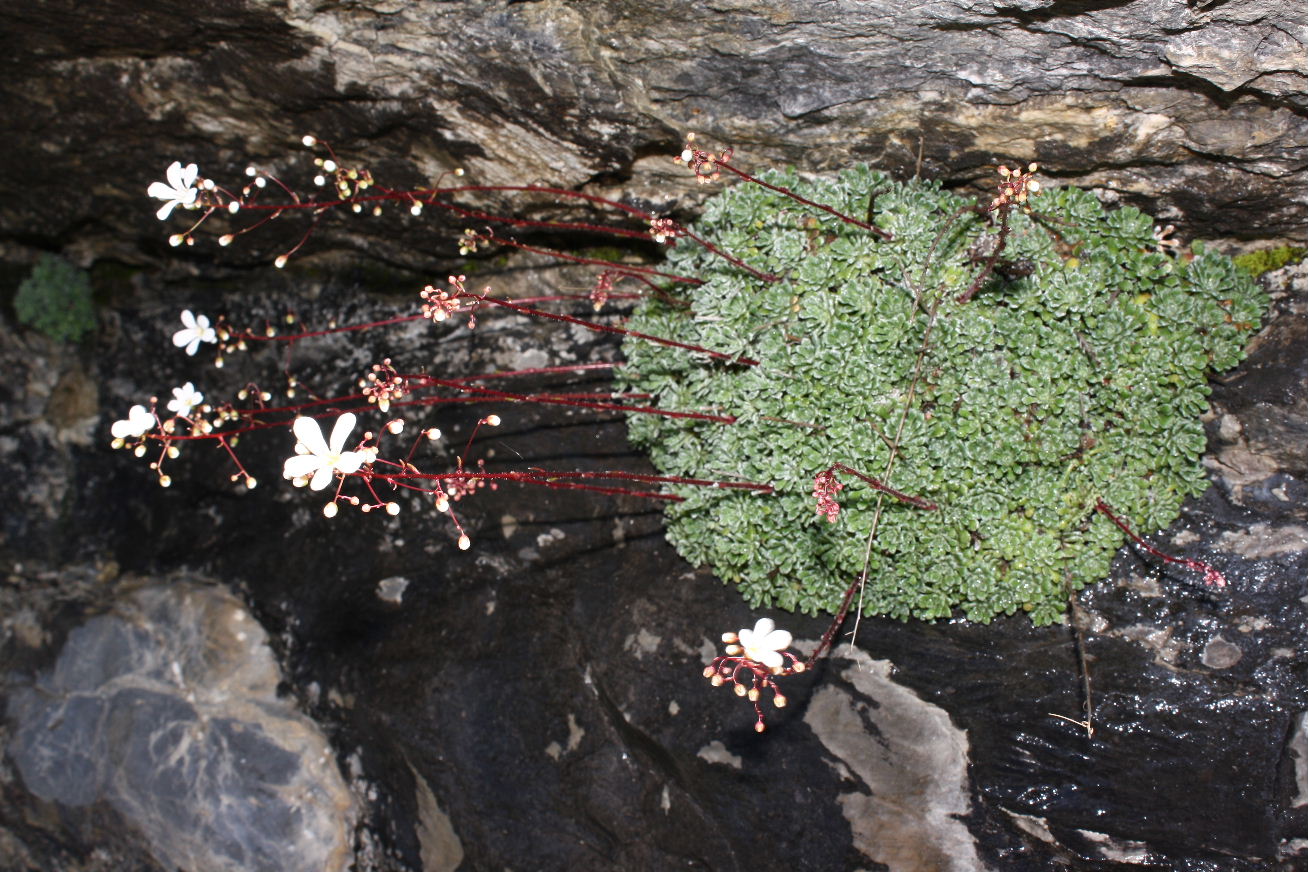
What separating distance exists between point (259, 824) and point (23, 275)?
3.74m

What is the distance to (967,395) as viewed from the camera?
3.78 meters

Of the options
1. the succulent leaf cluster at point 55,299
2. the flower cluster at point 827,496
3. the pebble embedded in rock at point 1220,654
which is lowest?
the succulent leaf cluster at point 55,299

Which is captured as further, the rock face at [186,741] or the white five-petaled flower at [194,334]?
the rock face at [186,741]

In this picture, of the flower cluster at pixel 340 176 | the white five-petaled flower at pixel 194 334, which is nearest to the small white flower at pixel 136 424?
the flower cluster at pixel 340 176

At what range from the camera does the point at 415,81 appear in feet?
12.8

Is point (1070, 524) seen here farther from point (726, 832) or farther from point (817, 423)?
point (726, 832)

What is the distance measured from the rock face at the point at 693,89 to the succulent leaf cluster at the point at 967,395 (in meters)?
0.25

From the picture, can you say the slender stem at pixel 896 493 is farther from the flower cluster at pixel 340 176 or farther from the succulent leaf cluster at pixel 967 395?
the flower cluster at pixel 340 176

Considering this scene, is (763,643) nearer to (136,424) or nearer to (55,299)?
(136,424)

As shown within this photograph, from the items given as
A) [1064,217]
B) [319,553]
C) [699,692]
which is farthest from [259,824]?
[1064,217]

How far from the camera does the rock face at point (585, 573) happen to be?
11.2ft

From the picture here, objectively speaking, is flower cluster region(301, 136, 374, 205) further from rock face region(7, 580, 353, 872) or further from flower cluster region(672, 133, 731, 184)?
rock face region(7, 580, 353, 872)

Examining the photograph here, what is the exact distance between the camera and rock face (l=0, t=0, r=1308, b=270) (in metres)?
3.19

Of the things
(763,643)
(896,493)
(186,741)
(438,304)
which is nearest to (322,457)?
(438,304)
